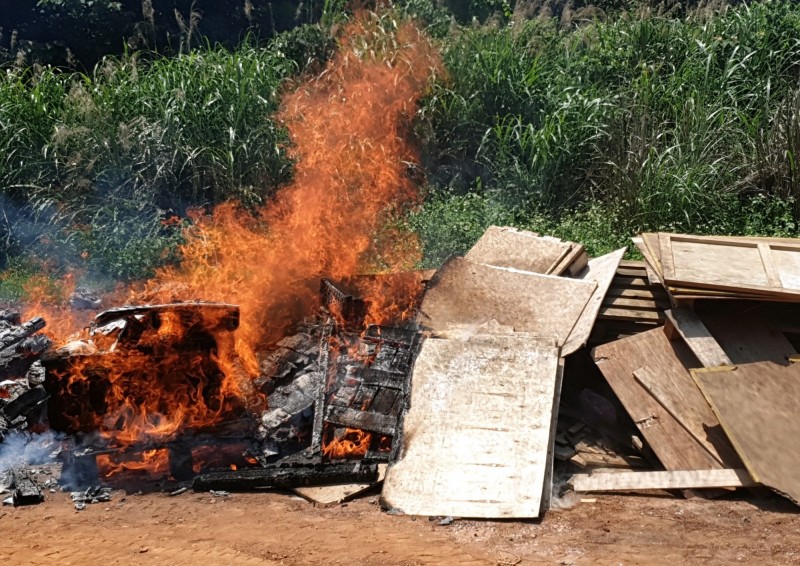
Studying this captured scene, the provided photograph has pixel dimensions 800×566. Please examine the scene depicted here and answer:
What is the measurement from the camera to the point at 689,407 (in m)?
Answer: 5.83

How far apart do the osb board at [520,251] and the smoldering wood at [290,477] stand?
278cm

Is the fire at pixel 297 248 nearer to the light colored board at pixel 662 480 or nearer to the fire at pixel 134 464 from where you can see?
the fire at pixel 134 464

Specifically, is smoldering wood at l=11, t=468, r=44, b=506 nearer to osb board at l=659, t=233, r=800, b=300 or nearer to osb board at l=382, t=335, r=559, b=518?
osb board at l=382, t=335, r=559, b=518

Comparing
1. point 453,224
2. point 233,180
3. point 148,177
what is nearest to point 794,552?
point 453,224

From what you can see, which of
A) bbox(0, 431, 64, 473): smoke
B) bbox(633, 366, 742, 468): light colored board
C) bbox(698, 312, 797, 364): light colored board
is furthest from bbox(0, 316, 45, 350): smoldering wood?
bbox(698, 312, 797, 364): light colored board

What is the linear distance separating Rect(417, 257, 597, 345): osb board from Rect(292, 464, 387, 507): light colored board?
70.6 inches

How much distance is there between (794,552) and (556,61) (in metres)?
8.39

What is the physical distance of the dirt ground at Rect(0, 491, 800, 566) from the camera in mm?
4410

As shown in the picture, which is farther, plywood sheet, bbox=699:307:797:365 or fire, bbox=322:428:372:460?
plywood sheet, bbox=699:307:797:365

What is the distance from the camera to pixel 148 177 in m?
9.77

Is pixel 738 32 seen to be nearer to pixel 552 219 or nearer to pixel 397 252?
pixel 552 219

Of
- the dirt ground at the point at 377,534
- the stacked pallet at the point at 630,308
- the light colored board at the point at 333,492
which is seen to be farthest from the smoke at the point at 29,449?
the stacked pallet at the point at 630,308

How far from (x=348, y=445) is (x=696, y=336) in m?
2.96

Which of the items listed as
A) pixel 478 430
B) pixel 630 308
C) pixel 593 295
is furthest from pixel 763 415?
pixel 478 430
